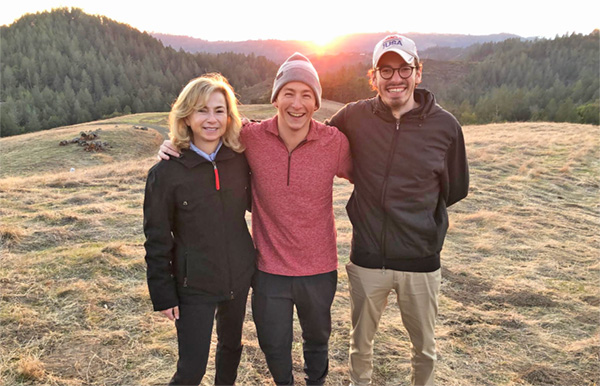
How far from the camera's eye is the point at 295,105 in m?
2.62

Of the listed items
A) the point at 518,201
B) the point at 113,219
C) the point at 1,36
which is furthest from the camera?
the point at 1,36

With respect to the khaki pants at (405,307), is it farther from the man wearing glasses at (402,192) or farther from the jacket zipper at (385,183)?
the jacket zipper at (385,183)

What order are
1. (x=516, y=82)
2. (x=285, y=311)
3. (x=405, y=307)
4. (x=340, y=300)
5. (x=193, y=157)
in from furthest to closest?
(x=516, y=82)
(x=340, y=300)
(x=405, y=307)
(x=285, y=311)
(x=193, y=157)

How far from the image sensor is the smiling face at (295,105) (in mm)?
2619

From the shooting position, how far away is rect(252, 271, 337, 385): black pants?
2.71 meters

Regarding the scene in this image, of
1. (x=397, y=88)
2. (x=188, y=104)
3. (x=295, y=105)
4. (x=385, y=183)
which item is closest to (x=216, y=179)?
(x=188, y=104)

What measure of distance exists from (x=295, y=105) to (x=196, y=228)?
A: 1.08 m

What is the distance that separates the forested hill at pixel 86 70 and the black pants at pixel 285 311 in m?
66.8

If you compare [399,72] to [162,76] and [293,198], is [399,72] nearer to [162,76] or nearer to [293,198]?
[293,198]

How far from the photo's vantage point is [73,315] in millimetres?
4016

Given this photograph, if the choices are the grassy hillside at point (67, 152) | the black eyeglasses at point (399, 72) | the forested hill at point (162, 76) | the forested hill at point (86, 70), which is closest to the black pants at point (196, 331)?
the black eyeglasses at point (399, 72)

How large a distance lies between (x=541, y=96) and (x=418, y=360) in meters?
88.8

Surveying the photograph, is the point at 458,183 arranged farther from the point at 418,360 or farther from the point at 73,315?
the point at 73,315

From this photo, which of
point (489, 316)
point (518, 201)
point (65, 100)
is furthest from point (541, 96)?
point (65, 100)
